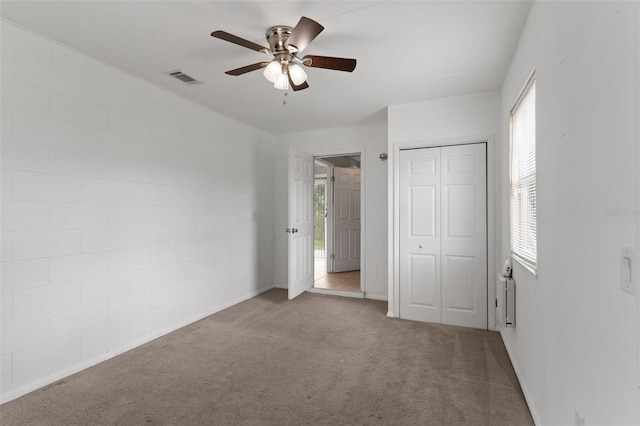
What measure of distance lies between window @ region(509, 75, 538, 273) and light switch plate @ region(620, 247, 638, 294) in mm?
1056

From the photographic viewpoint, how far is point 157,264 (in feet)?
10.4

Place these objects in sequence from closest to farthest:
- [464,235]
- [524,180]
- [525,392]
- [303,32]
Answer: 1. [303,32]
2. [525,392]
3. [524,180]
4. [464,235]

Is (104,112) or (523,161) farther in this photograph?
(104,112)

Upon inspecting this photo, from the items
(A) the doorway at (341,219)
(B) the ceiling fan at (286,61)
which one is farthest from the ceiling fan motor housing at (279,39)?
(A) the doorway at (341,219)

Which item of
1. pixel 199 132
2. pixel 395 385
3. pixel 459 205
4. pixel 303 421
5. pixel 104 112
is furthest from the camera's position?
pixel 199 132

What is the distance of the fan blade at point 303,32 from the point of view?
1754 mm

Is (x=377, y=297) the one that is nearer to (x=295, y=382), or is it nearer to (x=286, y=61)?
(x=295, y=382)

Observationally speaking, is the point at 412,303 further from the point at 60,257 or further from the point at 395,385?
the point at 60,257

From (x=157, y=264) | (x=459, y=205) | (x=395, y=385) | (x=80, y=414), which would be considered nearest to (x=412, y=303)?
(x=459, y=205)

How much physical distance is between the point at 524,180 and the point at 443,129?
4.55 ft

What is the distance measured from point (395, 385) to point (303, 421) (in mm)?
748

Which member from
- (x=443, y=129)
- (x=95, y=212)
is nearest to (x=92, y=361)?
(x=95, y=212)

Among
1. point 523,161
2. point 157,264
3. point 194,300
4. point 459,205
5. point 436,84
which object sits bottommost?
point 194,300

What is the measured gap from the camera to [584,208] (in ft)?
3.94
